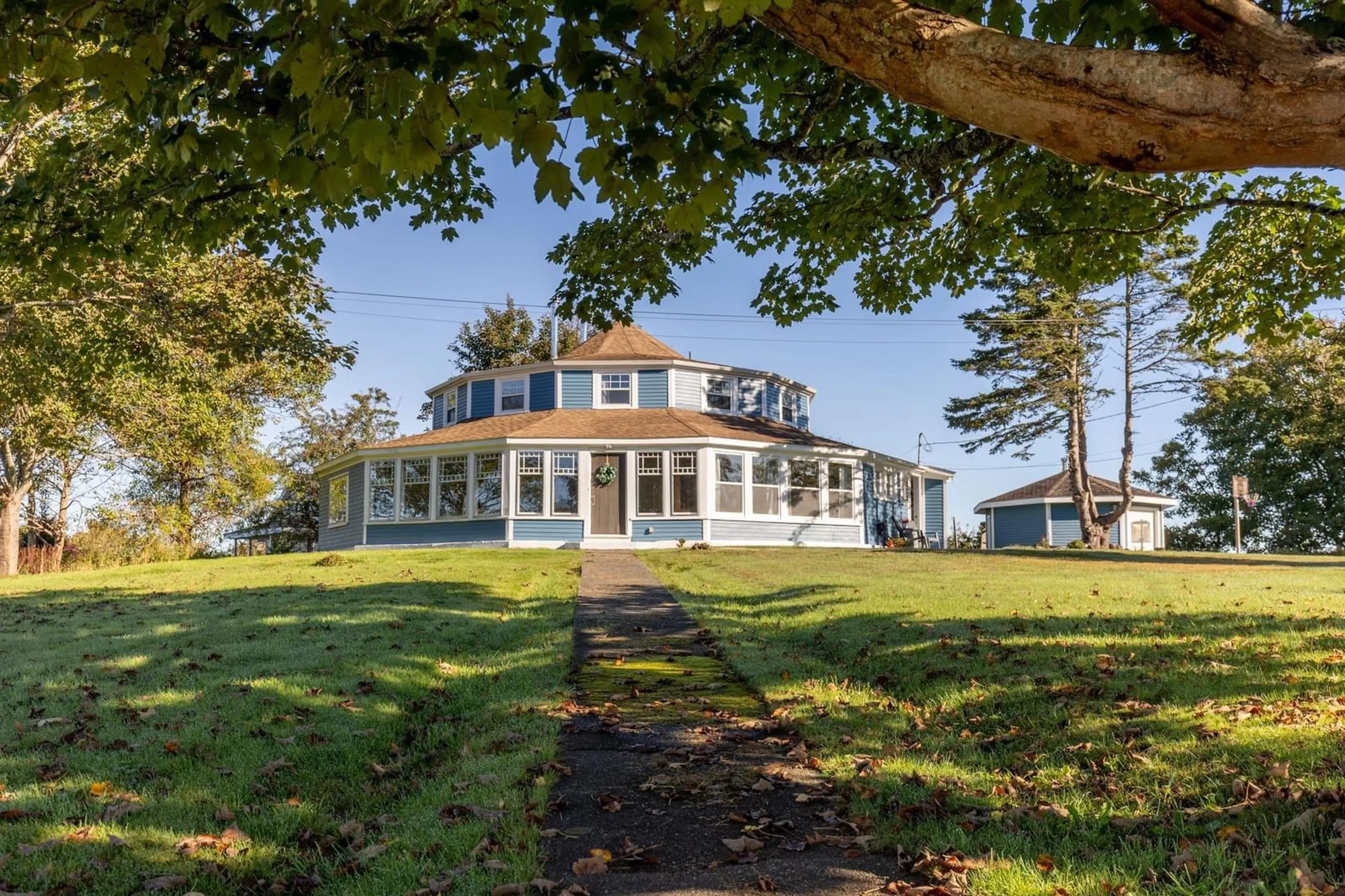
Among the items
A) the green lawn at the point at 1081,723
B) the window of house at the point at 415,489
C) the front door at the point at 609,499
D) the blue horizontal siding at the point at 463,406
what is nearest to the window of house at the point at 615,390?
the front door at the point at 609,499

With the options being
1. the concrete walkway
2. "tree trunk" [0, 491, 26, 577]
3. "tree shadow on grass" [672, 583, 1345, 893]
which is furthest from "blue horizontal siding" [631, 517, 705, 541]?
the concrete walkway

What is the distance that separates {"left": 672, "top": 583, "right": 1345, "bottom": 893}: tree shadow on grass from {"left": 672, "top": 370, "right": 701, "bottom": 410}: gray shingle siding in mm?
20402

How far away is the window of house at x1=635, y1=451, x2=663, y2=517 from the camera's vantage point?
86.6ft

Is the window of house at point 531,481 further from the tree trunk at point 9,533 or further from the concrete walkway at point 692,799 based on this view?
the concrete walkway at point 692,799

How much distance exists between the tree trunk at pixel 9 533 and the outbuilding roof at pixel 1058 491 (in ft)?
126

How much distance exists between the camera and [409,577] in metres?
16.0

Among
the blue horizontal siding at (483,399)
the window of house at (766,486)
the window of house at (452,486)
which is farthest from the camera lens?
the blue horizontal siding at (483,399)

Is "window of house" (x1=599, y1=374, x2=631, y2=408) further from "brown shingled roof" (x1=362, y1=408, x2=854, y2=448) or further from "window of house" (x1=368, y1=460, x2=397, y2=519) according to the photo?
"window of house" (x1=368, y1=460, x2=397, y2=519)

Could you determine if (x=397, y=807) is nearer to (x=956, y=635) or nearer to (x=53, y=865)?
(x=53, y=865)

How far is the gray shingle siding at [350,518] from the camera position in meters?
29.0

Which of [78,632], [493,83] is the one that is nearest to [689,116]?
[493,83]

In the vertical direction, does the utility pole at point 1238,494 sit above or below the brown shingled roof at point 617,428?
below

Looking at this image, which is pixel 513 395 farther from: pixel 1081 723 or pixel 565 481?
pixel 1081 723

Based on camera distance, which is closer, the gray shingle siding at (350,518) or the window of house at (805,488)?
the window of house at (805,488)
